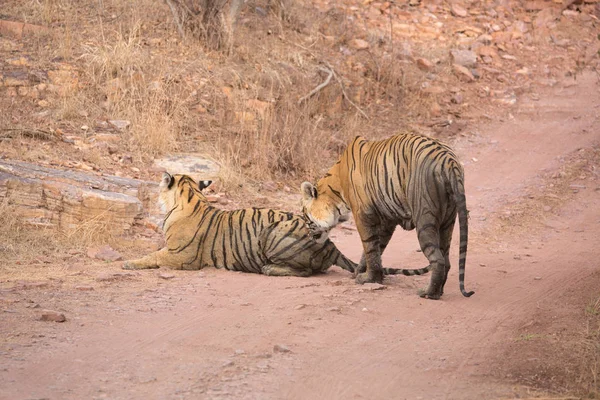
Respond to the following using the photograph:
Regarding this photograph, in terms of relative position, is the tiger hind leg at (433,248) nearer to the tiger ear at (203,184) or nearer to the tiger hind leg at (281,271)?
the tiger hind leg at (281,271)

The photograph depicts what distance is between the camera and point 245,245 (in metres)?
8.38

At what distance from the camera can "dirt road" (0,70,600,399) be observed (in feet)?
16.5

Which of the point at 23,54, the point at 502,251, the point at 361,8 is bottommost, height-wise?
the point at 502,251

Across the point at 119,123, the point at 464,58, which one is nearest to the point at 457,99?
the point at 464,58

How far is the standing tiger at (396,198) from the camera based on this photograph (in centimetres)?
718

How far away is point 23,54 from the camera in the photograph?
45.5 ft

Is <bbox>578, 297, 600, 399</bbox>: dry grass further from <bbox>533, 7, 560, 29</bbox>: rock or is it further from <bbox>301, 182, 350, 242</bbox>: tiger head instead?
<bbox>533, 7, 560, 29</bbox>: rock

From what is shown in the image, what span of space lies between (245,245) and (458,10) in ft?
43.5

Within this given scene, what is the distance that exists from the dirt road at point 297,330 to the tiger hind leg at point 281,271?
13 centimetres

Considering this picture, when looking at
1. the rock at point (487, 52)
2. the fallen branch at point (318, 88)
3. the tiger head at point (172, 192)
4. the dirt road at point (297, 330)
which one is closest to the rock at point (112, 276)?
the dirt road at point (297, 330)

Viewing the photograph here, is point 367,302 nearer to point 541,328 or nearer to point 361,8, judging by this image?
point 541,328

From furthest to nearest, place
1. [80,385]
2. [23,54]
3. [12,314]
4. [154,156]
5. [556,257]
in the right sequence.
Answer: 1. [23,54]
2. [154,156]
3. [556,257]
4. [12,314]
5. [80,385]

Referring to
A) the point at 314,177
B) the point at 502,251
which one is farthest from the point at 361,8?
the point at 502,251

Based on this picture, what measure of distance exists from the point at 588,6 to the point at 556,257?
484 inches
